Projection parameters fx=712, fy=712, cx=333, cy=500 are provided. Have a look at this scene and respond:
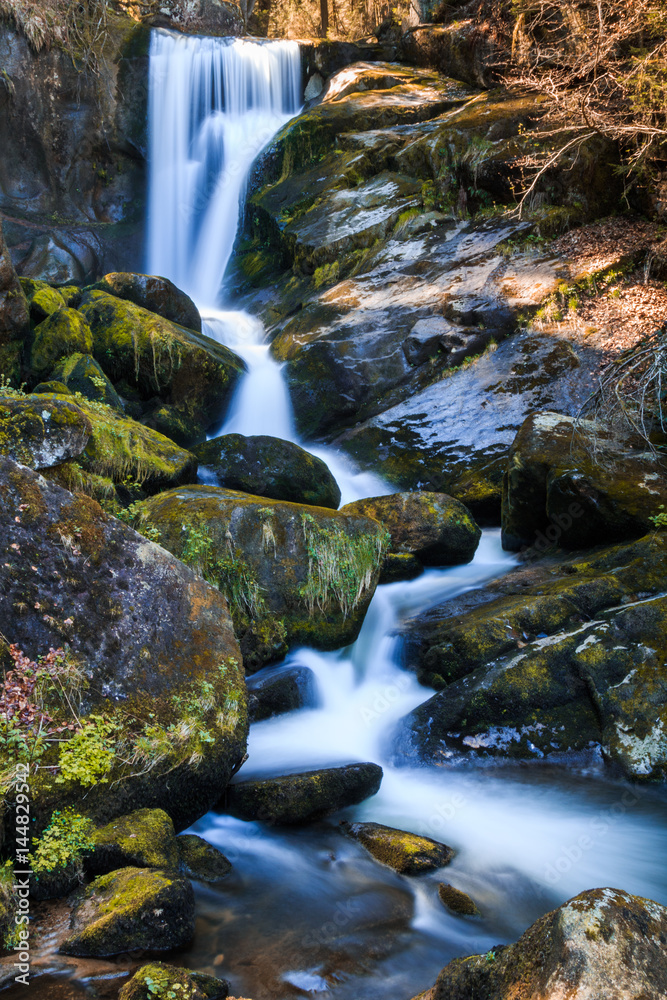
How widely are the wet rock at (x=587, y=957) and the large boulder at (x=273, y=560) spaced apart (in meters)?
3.70

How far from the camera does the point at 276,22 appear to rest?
28234 mm

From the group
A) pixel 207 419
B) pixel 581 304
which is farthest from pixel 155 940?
pixel 581 304

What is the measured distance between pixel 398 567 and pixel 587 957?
18.4ft

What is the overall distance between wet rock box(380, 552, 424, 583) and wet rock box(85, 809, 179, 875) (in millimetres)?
4367

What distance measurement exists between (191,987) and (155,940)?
0.46 meters

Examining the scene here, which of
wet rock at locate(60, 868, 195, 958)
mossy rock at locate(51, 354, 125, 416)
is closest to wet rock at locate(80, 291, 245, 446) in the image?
mossy rock at locate(51, 354, 125, 416)

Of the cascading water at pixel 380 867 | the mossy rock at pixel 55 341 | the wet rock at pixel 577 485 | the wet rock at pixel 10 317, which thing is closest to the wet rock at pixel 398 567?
the cascading water at pixel 380 867

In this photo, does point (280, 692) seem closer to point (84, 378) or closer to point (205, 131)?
point (84, 378)

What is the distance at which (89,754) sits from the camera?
3582 millimetres

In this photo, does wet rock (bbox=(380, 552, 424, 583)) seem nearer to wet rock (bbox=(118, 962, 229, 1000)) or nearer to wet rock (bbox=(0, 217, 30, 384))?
wet rock (bbox=(0, 217, 30, 384))

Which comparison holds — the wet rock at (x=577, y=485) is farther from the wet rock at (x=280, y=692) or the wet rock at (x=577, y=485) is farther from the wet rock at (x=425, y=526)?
the wet rock at (x=280, y=692)

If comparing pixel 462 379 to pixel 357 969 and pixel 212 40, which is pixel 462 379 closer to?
pixel 357 969

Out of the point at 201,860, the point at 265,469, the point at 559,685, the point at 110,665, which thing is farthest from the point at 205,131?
the point at 201,860

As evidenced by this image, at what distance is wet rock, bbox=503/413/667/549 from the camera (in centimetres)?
710
